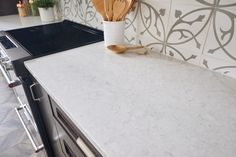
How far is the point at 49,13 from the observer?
1630mm

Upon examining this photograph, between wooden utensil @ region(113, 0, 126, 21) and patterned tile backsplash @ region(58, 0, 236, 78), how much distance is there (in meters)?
0.09

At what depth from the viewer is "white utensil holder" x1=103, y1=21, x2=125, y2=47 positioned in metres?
0.89

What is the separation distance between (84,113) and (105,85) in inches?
6.1

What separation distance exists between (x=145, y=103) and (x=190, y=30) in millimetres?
382

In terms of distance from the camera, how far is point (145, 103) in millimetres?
548

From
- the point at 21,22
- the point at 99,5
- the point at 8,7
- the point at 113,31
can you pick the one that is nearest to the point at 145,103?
the point at 113,31

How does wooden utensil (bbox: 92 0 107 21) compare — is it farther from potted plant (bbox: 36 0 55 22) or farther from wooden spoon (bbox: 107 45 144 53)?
potted plant (bbox: 36 0 55 22)

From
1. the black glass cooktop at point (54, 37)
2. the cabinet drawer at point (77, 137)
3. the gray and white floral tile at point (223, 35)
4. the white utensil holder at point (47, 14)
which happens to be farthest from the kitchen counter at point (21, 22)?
the gray and white floral tile at point (223, 35)

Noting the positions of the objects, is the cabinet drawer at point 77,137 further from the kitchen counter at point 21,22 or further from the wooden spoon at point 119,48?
the kitchen counter at point 21,22

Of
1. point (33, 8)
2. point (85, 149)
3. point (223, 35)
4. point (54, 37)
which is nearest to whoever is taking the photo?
point (85, 149)

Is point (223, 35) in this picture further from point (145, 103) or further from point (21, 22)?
point (21, 22)

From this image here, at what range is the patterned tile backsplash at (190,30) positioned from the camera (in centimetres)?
62

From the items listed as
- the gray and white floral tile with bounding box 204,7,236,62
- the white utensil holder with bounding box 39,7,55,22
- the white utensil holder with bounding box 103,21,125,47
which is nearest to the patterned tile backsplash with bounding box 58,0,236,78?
the gray and white floral tile with bounding box 204,7,236,62

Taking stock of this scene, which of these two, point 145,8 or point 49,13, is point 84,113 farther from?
point 49,13
